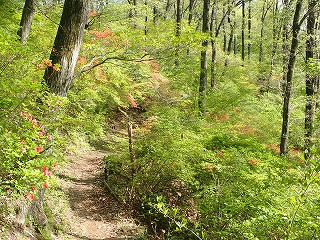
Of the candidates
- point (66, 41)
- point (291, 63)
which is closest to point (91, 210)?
point (66, 41)

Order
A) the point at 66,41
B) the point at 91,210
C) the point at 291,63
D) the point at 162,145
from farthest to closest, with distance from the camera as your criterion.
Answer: the point at 291,63
the point at 91,210
the point at 162,145
the point at 66,41

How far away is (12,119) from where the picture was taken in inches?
139

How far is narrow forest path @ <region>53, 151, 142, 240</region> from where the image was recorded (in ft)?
21.3

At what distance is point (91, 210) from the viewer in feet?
24.2

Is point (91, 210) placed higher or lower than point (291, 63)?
lower

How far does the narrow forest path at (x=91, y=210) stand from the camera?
6.49 metres

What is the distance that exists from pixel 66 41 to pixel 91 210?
466 cm

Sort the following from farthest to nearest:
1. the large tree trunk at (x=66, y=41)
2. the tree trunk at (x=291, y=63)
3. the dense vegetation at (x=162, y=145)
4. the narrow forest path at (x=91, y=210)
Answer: the tree trunk at (x=291, y=63)
the narrow forest path at (x=91, y=210)
the large tree trunk at (x=66, y=41)
the dense vegetation at (x=162, y=145)

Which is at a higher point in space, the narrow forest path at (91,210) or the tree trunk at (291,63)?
the tree trunk at (291,63)

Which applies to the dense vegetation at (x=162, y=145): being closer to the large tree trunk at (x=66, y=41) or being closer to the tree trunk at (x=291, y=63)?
the large tree trunk at (x=66, y=41)

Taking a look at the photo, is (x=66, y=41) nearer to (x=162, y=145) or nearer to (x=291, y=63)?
(x=162, y=145)

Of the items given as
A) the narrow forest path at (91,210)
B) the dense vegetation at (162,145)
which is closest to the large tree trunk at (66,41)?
the dense vegetation at (162,145)

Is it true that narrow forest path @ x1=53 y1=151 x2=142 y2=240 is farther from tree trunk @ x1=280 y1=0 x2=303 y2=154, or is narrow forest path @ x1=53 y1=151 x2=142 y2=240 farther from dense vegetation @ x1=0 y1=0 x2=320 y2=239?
tree trunk @ x1=280 y1=0 x2=303 y2=154

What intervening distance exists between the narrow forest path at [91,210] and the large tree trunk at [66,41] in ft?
10.3
